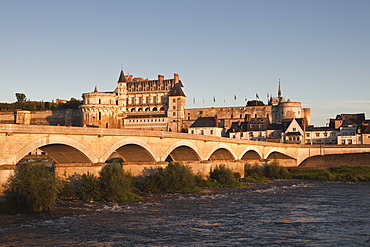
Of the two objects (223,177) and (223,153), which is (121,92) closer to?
(223,153)

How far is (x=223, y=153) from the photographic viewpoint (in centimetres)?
6244

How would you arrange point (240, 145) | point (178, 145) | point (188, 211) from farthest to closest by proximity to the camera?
point (240, 145) < point (178, 145) < point (188, 211)

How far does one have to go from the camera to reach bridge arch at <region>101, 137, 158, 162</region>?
42.1 metres

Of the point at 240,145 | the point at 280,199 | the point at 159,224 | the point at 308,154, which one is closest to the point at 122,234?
the point at 159,224

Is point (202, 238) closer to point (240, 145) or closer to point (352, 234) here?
point (352, 234)

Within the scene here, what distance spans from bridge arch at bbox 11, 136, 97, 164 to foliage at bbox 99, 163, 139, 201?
1.82 metres

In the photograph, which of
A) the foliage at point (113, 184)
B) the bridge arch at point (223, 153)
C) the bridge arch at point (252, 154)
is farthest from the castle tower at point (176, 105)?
the foliage at point (113, 184)

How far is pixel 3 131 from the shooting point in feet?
100

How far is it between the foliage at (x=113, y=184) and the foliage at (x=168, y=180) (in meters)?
5.86

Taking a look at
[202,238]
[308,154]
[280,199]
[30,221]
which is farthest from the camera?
[308,154]

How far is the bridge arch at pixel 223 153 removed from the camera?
58491 millimetres

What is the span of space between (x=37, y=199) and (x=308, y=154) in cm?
6401

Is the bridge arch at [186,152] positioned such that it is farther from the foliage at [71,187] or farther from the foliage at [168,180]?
the foliage at [71,187]

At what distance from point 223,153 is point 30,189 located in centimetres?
3631
